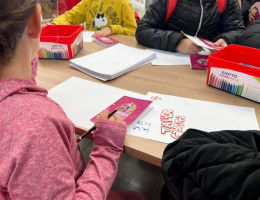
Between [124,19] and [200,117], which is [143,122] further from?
[124,19]

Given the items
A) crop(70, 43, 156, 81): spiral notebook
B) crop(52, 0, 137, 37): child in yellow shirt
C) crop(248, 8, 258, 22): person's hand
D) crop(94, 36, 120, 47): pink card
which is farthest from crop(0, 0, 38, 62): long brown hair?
crop(248, 8, 258, 22): person's hand

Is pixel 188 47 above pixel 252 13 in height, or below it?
below

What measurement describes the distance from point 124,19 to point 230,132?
1532 millimetres

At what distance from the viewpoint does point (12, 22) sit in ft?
1.33

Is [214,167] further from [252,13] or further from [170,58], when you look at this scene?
[252,13]

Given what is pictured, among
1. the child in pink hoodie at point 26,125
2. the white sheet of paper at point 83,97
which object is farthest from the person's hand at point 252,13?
the child in pink hoodie at point 26,125

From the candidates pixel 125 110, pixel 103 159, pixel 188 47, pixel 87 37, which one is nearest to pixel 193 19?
pixel 188 47

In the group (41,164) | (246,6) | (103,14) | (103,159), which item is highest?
(246,6)

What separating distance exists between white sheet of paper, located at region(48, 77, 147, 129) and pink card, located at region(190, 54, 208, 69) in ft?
1.11

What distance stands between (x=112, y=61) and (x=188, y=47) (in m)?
0.38

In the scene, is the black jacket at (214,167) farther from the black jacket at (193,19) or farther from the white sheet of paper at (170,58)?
the black jacket at (193,19)

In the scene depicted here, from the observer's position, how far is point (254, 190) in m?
0.31

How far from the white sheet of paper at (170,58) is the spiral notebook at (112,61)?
37 mm

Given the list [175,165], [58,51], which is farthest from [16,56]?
[58,51]
